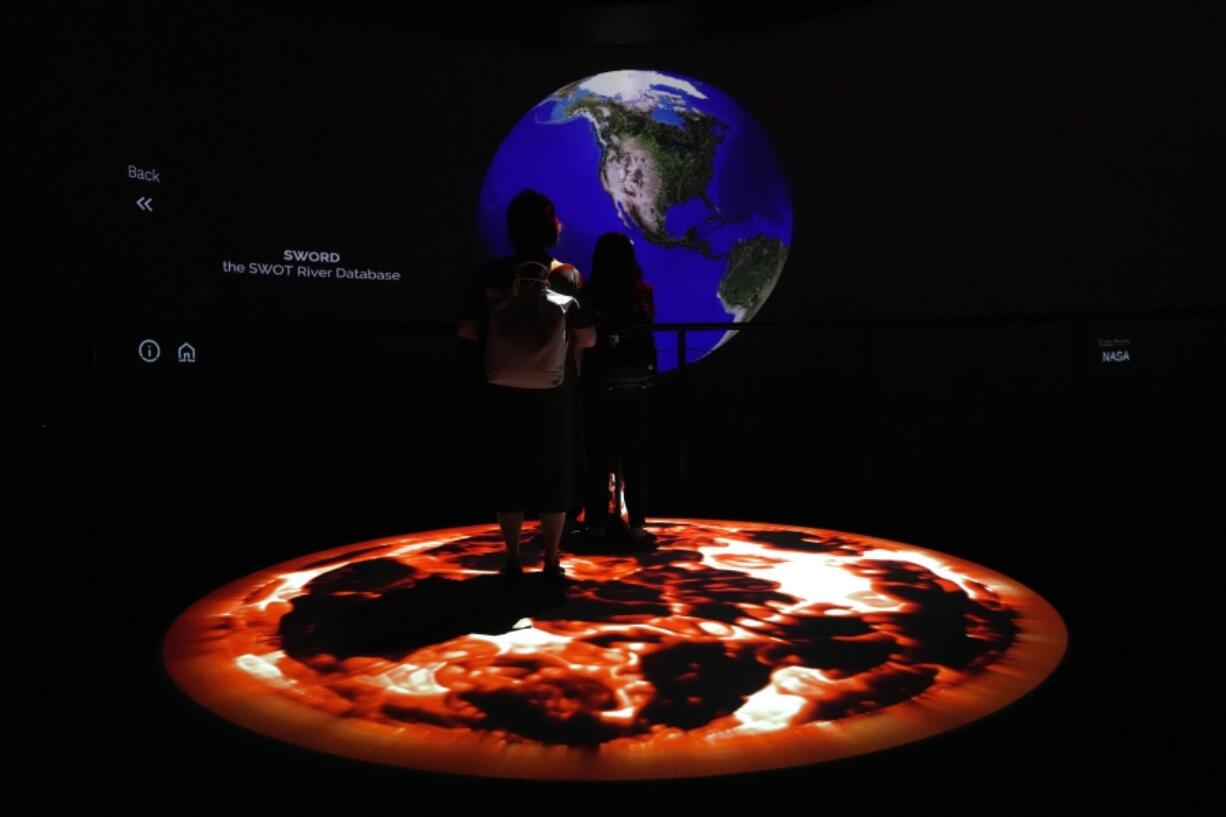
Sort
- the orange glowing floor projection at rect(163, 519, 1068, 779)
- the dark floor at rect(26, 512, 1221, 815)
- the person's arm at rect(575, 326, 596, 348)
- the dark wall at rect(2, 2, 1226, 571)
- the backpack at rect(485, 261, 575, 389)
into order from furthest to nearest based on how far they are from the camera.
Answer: the dark wall at rect(2, 2, 1226, 571) < the person's arm at rect(575, 326, 596, 348) < the backpack at rect(485, 261, 575, 389) < the orange glowing floor projection at rect(163, 519, 1068, 779) < the dark floor at rect(26, 512, 1221, 815)

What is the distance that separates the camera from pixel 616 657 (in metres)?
2.26

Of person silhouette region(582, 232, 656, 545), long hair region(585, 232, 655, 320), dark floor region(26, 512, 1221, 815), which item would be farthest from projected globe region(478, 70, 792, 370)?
dark floor region(26, 512, 1221, 815)

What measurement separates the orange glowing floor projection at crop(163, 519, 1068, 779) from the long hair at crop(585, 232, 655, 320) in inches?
43.4

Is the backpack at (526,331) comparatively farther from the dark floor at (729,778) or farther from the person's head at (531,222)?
the dark floor at (729,778)

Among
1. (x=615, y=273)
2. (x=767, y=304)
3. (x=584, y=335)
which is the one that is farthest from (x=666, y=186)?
(x=584, y=335)

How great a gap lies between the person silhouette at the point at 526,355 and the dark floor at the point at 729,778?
1.23 m

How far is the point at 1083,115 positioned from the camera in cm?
525

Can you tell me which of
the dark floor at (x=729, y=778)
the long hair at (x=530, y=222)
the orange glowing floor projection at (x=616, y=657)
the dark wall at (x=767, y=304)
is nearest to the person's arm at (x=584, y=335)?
the long hair at (x=530, y=222)

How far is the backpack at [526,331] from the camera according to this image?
2842 mm

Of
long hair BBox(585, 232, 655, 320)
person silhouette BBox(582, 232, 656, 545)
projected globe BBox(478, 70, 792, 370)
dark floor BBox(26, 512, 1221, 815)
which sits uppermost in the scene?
projected globe BBox(478, 70, 792, 370)

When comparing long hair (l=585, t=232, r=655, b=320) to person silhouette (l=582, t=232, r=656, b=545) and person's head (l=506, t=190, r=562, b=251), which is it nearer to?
person silhouette (l=582, t=232, r=656, b=545)

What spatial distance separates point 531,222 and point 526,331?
0.39m

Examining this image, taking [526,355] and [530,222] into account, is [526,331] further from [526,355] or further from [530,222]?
[530,222]

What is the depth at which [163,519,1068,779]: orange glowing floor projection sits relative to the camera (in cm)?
174
